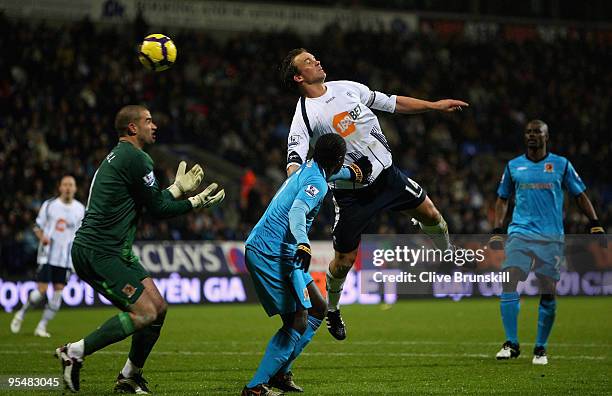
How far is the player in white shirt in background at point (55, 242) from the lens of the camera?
1536 centimetres

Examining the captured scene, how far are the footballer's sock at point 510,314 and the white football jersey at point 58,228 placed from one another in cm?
741

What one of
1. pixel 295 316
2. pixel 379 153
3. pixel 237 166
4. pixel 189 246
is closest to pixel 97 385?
pixel 295 316

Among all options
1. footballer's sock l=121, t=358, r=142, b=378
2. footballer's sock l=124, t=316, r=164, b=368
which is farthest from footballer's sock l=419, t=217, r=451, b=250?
footballer's sock l=121, t=358, r=142, b=378

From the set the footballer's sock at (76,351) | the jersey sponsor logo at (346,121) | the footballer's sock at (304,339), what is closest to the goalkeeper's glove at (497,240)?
the jersey sponsor logo at (346,121)

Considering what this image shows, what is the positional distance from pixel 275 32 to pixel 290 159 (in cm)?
2164

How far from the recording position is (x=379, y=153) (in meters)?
9.72

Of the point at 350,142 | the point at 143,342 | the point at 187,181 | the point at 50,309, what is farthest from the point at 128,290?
the point at 50,309

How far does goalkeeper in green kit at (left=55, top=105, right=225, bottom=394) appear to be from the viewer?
7.58 meters

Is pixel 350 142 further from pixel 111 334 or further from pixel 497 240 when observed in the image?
pixel 111 334

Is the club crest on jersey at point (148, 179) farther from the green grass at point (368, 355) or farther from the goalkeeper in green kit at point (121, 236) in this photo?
the green grass at point (368, 355)

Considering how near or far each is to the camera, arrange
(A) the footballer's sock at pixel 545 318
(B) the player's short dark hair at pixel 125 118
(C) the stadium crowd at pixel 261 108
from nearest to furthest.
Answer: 1. (B) the player's short dark hair at pixel 125 118
2. (A) the footballer's sock at pixel 545 318
3. (C) the stadium crowd at pixel 261 108

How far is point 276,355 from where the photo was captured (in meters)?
7.47

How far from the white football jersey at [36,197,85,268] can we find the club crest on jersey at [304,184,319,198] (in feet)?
28.8

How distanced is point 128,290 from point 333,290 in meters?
2.98
